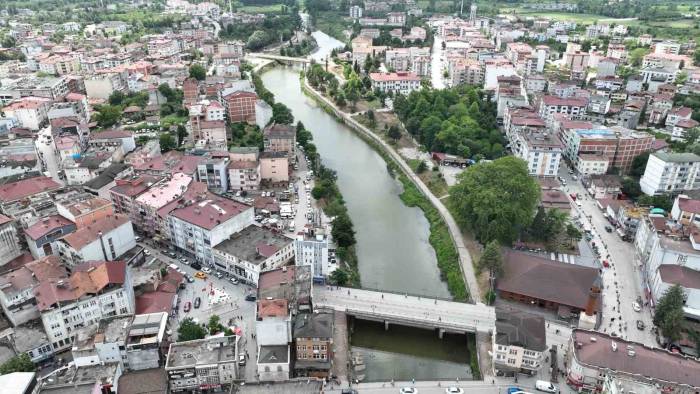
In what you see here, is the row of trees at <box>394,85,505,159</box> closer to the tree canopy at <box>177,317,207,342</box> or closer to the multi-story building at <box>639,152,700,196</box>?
the multi-story building at <box>639,152,700,196</box>

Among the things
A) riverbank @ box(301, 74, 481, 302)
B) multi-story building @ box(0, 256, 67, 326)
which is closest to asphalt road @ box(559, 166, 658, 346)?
riverbank @ box(301, 74, 481, 302)

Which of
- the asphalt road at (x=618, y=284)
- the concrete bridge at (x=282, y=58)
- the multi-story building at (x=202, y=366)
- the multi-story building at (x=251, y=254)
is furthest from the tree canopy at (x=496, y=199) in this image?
the concrete bridge at (x=282, y=58)

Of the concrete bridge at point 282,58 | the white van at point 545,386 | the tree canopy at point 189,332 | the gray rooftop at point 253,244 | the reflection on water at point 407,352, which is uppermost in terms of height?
the concrete bridge at point 282,58

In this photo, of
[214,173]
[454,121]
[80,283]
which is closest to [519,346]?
[80,283]

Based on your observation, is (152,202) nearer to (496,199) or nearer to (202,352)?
(202,352)

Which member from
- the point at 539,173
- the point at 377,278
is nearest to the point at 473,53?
the point at 539,173

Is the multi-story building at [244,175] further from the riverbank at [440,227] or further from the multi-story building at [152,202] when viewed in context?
the riverbank at [440,227]
